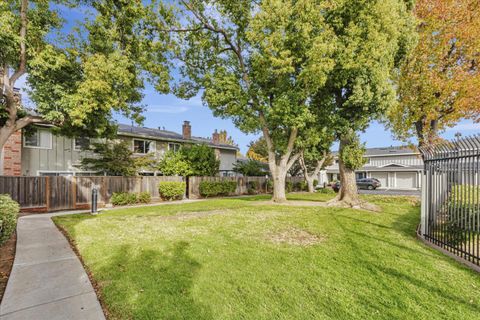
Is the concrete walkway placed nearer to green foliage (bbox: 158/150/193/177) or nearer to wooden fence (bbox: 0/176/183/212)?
wooden fence (bbox: 0/176/183/212)

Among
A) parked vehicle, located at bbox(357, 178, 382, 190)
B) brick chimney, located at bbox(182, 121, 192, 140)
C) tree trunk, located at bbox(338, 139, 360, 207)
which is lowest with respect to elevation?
parked vehicle, located at bbox(357, 178, 382, 190)

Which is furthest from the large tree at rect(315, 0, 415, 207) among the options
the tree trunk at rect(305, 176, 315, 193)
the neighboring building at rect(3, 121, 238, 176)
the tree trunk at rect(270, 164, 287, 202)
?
the neighboring building at rect(3, 121, 238, 176)

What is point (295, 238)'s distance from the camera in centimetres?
653

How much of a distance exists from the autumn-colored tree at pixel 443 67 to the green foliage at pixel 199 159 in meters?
13.7

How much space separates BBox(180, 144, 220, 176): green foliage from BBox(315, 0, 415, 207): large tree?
11.0 meters

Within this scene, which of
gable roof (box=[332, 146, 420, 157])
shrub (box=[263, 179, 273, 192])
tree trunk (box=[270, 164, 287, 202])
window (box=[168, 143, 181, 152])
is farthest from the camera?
gable roof (box=[332, 146, 420, 157])

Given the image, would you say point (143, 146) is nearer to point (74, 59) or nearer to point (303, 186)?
point (74, 59)

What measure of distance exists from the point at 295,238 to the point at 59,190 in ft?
42.6

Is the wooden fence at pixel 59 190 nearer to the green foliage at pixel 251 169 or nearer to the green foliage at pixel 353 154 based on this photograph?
the green foliage at pixel 251 169

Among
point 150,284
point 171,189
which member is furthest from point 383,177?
point 150,284

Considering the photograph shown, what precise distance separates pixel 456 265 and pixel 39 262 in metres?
8.09

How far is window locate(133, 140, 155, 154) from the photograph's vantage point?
22.0 m

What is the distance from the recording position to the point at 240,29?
1494 cm

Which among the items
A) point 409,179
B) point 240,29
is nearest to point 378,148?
point 409,179
